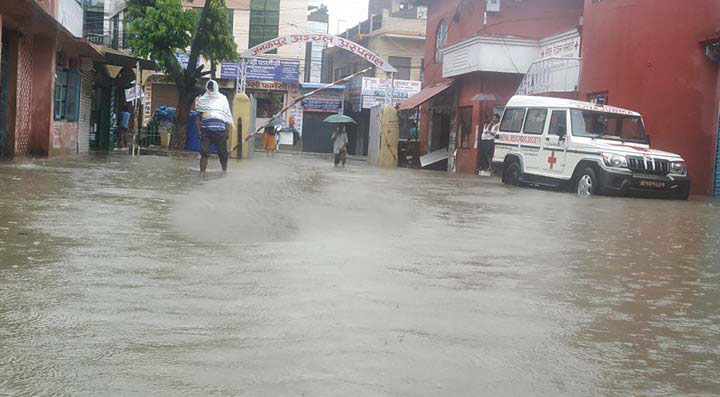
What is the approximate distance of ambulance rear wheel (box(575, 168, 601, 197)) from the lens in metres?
15.2

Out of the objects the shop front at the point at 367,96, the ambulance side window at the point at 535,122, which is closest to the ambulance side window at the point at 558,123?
the ambulance side window at the point at 535,122

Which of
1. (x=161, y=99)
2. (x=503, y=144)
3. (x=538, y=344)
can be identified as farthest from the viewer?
(x=161, y=99)

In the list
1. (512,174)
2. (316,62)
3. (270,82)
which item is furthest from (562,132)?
(316,62)

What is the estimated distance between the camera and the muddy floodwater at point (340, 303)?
11.6 ft

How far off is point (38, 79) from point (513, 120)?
10.3m

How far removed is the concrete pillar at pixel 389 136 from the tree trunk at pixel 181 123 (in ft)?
21.7

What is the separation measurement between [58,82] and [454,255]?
16.5 metres

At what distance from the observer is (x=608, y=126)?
644 inches

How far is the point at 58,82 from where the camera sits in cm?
2084

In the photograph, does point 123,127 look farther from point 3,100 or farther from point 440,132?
point 3,100

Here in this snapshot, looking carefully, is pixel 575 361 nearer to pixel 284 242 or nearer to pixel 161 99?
pixel 284 242

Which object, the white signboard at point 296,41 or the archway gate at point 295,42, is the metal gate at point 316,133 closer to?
the archway gate at point 295,42

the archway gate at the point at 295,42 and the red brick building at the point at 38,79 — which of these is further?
the archway gate at the point at 295,42

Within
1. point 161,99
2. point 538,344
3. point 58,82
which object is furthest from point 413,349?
point 161,99
